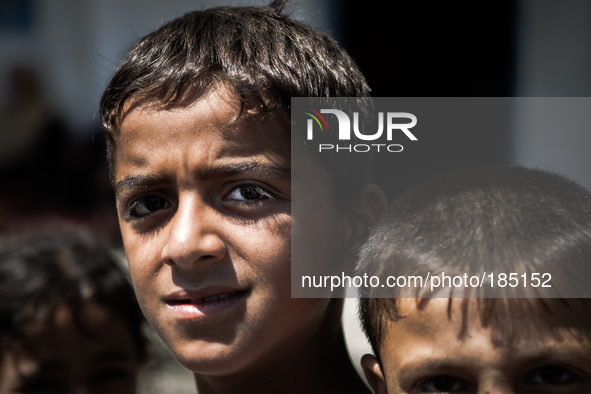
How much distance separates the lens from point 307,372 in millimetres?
1554

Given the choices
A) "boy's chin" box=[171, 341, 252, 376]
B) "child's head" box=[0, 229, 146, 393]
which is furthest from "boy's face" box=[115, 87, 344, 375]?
"child's head" box=[0, 229, 146, 393]

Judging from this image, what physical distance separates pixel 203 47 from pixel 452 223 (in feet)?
2.45

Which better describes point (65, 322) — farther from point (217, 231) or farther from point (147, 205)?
point (217, 231)

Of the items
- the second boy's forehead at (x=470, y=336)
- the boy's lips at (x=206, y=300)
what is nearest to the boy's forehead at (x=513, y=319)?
the second boy's forehead at (x=470, y=336)

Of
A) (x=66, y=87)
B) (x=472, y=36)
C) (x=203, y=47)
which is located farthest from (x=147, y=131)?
(x=66, y=87)

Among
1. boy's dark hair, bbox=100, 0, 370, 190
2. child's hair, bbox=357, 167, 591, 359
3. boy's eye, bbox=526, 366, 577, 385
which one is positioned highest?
boy's dark hair, bbox=100, 0, 370, 190

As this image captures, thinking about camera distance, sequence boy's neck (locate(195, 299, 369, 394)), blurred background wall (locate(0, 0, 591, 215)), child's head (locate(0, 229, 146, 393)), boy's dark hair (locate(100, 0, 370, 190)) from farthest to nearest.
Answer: blurred background wall (locate(0, 0, 591, 215))
child's head (locate(0, 229, 146, 393))
boy's neck (locate(195, 299, 369, 394))
boy's dark hair (locate(100, 0, 370, 190))

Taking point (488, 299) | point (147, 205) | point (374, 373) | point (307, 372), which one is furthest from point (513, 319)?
point (147, 205)

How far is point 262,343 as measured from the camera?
4.40 ft

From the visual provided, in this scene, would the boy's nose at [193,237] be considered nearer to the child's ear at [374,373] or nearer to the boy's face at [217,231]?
the boy's face at [217,231]

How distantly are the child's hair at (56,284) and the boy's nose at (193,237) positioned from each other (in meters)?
Answer: 0.86

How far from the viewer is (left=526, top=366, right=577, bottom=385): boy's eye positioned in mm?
1123

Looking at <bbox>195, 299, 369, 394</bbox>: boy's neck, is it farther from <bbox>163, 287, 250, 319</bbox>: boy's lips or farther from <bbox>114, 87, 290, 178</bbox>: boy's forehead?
<bbox>114, 87, 290, 178</bbox>: boy's forehead

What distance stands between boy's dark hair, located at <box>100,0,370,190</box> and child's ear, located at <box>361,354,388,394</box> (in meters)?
0.58
